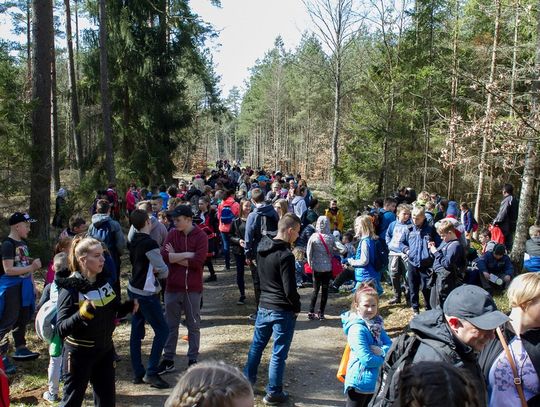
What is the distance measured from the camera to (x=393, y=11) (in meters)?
18.2

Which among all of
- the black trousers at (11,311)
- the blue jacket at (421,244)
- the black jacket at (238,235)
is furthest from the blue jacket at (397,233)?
the black trousers at (11,311)

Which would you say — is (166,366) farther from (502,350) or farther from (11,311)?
(502,350)

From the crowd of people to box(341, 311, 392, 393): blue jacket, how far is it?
1cm

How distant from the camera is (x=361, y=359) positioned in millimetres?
3680

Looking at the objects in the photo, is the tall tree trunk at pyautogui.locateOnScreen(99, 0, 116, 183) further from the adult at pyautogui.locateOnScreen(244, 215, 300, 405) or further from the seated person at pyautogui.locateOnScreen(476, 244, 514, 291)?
the seated person at pyautogui.locateOnScreen(476, 244, 514, 291)

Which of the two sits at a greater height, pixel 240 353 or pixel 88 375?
pixel 88 375

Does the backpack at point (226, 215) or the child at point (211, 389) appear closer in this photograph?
the child at point (211, 389)

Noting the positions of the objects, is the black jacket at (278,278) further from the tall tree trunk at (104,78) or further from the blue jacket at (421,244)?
the tall tree trunk at (104,78)

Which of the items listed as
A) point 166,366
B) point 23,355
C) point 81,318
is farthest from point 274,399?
point 23,355

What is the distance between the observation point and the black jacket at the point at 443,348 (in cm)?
238

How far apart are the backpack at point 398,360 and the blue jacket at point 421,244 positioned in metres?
4.81

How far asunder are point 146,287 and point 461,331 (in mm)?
3661

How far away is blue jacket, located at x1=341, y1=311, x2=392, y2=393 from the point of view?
145 inches

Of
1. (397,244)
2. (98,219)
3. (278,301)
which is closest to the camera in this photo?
(278,301)
